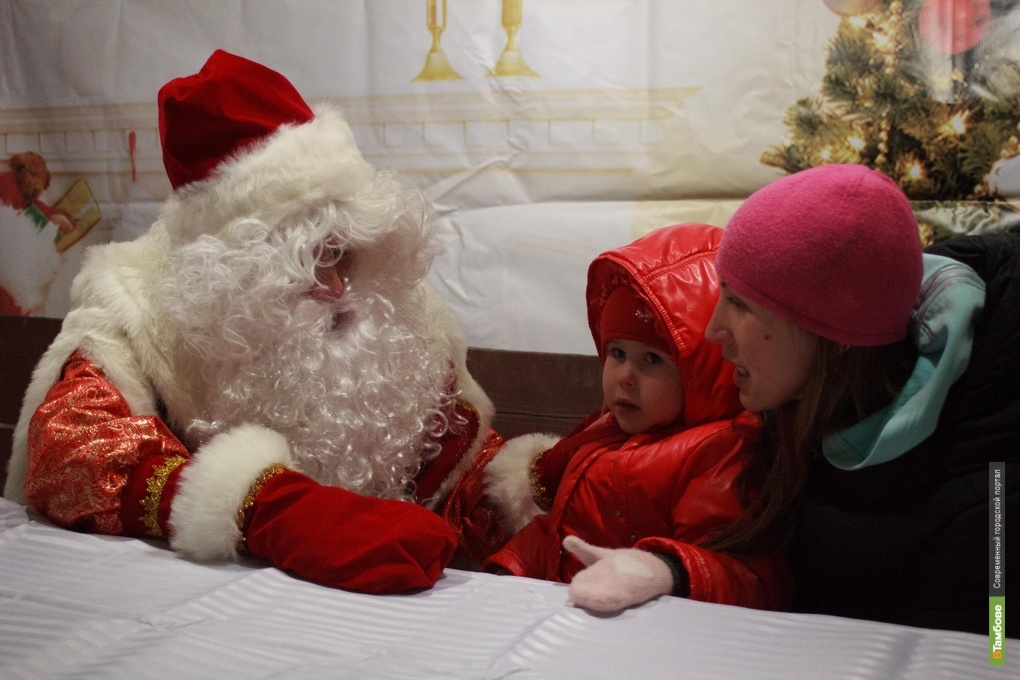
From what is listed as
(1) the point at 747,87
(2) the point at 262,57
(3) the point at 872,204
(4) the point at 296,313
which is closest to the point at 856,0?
(1) the point at 747,87

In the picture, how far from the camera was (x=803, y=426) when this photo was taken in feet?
3.78

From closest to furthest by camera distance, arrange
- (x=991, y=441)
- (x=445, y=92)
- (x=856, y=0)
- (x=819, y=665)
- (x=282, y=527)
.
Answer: (x=819, y=665)
(x=991, y=441)
(x=282, y=527)
(x=856, y=0)
(x=445, y=92)

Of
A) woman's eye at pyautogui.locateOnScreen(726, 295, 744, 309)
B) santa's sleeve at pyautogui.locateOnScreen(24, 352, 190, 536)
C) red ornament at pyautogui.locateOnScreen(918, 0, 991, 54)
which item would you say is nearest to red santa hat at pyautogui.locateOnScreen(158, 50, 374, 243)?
santa's sleeve at pyautogui.locateOnScreen(24, 352, 190, 536)

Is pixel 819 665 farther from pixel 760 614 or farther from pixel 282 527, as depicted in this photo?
pixel 282 527

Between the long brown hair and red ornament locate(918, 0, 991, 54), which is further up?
red ornament locate(918, 0, 991, 54)

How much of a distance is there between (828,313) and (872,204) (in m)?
0.14

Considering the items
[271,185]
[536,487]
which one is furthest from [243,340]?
[536,487]

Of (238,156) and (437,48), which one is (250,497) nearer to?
(238,156)

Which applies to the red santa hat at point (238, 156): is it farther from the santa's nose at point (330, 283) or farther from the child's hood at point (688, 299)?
the child's hood at point (688, 299)

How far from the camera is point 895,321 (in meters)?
1.07

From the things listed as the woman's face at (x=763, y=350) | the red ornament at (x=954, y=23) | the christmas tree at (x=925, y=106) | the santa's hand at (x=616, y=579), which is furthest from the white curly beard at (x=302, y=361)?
the red ornament at (x=954, y=23)

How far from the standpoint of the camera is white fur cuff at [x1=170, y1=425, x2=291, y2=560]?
1.27 meters

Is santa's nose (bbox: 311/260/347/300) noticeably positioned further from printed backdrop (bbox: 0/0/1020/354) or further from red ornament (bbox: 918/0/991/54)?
red ornament (bbox: 918/0/991/54)

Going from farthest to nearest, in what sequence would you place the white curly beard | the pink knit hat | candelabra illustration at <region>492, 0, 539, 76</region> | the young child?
candelabra illustration at <region>492, 0, 539, 76</region> < the white curly beard < the young child < the pink knit hat
